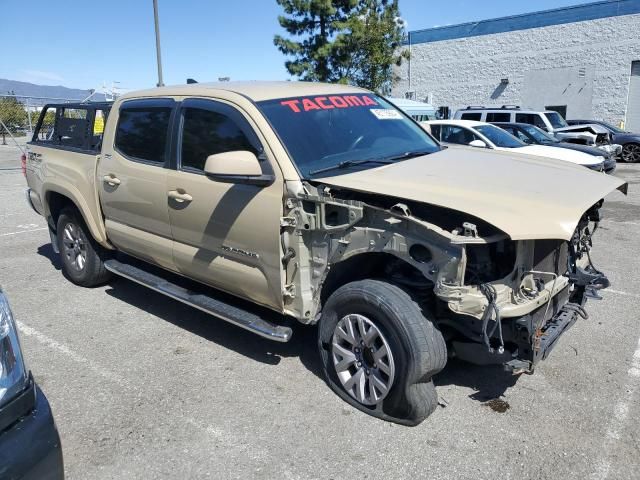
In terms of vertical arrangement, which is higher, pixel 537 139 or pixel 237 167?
pixel 237 167

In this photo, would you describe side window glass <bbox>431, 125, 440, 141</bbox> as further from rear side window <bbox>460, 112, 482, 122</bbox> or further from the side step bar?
the side step bar

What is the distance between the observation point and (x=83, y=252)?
5.68m

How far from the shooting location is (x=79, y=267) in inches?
228

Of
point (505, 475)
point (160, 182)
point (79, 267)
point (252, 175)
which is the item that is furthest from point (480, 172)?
point (79, 267)

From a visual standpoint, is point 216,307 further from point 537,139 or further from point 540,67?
point 540,67

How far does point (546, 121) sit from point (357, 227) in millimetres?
15780

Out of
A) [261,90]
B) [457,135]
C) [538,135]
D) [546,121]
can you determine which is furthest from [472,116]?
[261,90]

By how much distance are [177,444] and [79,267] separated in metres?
3.28

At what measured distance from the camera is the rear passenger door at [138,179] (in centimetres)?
441

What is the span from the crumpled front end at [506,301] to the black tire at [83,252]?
12.4 feet

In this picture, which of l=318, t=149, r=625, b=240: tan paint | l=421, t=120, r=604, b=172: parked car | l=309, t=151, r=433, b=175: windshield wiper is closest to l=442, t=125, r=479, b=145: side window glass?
l=421, t=120, r=604, b=172: parked car

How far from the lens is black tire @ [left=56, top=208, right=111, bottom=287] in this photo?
5.53 meters

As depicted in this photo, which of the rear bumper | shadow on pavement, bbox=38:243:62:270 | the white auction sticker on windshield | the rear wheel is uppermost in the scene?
the white auction sticker on windshield

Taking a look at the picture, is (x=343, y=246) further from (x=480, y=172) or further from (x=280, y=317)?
(x=280, y=317)
